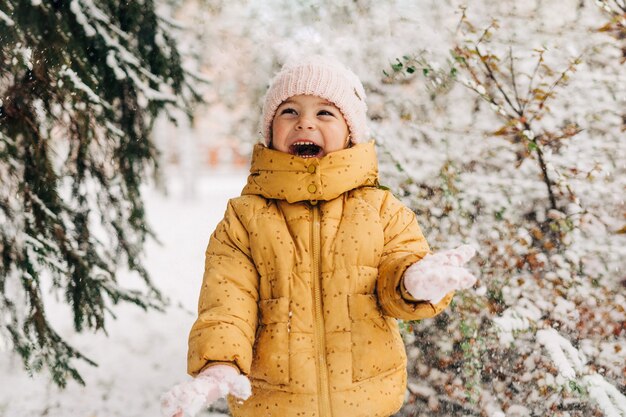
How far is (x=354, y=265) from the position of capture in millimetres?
1916

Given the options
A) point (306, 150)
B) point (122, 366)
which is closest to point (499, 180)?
point (306, 150)

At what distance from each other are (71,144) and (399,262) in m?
2.42

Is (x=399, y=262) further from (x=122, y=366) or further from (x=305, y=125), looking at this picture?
(x=122, y=366)

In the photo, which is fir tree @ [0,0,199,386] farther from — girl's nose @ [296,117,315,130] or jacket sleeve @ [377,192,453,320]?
jacket sleeve @ [377,192,453,320]

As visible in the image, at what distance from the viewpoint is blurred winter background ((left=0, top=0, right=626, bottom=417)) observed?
3160 mm

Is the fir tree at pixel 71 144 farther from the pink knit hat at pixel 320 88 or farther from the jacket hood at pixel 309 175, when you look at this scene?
the jacket hood at pixel 309 175

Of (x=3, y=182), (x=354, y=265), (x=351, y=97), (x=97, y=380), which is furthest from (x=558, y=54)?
(x=97, y=380)

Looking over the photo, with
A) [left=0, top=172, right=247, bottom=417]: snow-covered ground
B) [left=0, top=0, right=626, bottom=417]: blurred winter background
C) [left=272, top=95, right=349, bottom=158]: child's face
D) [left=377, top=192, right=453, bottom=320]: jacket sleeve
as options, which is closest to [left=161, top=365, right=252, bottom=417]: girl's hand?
[left=377, top=192, right=453, bottom=320]: jacket sleeve

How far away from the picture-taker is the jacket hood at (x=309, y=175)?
6.43 ft

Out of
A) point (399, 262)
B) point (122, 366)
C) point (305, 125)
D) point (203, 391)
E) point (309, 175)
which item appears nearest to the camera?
point (203, 391)

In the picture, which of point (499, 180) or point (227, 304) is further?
point (499, 180)

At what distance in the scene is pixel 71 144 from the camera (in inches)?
138

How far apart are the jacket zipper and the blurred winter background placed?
1401 mm

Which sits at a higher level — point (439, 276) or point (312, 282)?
point (312, 282)
